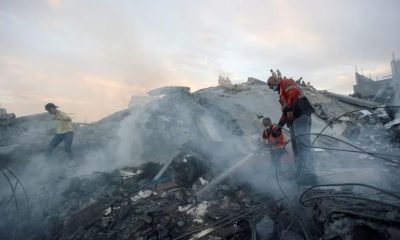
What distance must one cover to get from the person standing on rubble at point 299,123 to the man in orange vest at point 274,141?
3.54 feet

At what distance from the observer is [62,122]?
7.41m

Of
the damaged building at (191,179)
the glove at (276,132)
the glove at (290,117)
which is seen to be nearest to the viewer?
the damaged building at (191,179)

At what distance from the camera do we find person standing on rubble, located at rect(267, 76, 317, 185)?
Result: 457cm

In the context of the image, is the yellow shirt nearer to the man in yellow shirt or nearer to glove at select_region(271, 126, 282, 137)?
Result: the man in yellow shirt

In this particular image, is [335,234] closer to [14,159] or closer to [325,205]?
[325,205]

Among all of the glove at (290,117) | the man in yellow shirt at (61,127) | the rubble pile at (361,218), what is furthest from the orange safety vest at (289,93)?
the man in yellow shirt at (61,127)

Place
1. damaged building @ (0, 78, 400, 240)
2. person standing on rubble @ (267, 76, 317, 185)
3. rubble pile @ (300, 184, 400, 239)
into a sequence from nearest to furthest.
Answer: rubble pile @ (300, 184, 400, 239), damaged building @ (0, 78, 400, 240), person standing on rubble @ (267, 76, 317, 185)

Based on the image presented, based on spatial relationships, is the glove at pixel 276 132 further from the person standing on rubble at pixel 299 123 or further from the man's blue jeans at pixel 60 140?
the man's blue jeans at pixel 60 140

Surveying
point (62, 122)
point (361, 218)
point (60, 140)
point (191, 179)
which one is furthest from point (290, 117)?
point (60, 140)

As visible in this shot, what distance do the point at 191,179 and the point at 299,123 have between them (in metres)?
2.73

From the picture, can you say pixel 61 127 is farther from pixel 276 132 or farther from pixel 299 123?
pixel 299 123

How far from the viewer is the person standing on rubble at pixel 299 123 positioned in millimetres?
4570

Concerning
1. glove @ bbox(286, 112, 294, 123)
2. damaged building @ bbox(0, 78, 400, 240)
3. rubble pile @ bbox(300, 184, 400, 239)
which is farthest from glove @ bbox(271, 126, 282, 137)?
rubble pile @ bbox(300, 184, 400, 239)

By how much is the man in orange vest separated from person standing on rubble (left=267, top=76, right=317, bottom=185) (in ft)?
3.54
